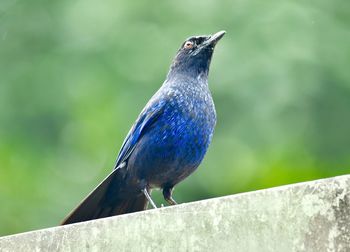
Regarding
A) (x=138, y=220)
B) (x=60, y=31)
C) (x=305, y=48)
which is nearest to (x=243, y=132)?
(x=305, y=48)

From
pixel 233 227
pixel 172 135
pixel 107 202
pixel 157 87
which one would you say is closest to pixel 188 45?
pixel 172 135

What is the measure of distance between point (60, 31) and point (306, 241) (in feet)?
22.1

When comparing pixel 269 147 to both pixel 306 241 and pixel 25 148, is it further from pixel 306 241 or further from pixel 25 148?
pixel 306 241

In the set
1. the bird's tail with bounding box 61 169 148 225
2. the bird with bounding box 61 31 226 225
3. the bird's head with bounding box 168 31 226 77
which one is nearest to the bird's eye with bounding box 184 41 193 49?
the bird's head with bounding box 168 31 226 77

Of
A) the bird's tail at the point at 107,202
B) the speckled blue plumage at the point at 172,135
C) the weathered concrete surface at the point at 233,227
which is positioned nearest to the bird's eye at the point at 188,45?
the speckled blue plumage at the point at 172,135

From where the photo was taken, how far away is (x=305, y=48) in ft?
30.5

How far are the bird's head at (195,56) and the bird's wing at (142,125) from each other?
0.45 metres

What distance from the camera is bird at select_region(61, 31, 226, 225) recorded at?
20.1 feet

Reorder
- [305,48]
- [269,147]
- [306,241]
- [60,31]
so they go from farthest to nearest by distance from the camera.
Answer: [60,31]
[305,48]
[269,147]
[306,241]

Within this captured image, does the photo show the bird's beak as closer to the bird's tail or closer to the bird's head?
the bird's head

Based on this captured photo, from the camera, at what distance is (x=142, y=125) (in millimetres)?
6391

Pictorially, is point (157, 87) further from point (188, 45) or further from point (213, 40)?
point (213, 40)

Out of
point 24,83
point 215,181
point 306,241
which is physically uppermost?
point 306,241

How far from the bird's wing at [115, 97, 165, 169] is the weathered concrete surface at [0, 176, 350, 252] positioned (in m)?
2.35
